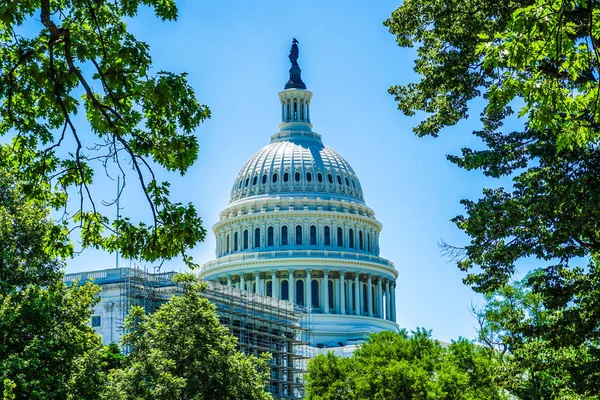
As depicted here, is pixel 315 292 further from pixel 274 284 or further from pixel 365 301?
pixel 365 301

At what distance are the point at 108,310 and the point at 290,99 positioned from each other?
82.1 meters

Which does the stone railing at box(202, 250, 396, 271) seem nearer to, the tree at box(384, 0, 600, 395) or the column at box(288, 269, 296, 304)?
the column at box(288, 269, 296, 304)

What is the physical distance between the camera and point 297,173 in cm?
14838

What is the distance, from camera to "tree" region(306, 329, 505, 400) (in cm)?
5931

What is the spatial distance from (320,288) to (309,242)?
784 cm

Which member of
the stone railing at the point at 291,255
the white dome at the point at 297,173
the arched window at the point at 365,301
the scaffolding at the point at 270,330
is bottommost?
the scaffolding at the point at 270,330

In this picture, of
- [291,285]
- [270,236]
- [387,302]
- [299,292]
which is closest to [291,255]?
[291,285]

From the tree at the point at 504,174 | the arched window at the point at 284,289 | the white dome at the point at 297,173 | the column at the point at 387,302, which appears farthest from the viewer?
the white dome at the point at 297,173

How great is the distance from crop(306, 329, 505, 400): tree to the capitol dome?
59157mm

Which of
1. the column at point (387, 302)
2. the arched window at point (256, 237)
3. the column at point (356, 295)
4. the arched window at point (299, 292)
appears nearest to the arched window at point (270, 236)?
the arched window at point (256, 237)

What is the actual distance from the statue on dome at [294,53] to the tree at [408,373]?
3892 inches

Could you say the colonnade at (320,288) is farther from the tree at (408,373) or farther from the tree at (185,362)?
the tree at (185,362)

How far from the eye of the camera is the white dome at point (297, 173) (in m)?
148

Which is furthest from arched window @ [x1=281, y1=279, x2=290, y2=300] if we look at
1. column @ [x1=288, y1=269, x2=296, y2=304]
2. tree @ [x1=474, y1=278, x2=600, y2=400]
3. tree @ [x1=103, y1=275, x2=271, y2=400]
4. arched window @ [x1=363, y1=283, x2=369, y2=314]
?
tree @ [x1=103, y1=275, x2=271, y2=400]
